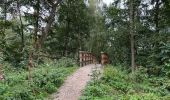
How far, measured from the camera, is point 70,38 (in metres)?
35.5

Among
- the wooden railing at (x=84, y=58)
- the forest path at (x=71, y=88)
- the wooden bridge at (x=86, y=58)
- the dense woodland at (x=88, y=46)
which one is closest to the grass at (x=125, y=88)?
the dense woodland at (x=88, y=46)

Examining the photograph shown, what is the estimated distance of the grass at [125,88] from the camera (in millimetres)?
12469

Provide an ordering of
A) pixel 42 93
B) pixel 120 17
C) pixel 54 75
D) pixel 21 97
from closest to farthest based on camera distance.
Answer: pixel 21 97, pixel 42 93, pixel 54 75, pixel 120 17

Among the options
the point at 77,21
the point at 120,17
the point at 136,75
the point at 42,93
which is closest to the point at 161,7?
the point at 120,17

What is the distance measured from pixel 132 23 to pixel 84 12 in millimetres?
13325

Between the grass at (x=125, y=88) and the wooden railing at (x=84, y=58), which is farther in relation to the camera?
the wooden railing at (x=84, y=58)

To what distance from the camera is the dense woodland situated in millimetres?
12133

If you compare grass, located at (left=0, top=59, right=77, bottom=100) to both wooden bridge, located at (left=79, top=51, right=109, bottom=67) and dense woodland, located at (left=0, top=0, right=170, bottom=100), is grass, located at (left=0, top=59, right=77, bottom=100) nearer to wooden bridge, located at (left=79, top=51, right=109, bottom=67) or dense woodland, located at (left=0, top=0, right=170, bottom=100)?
dense woodland, located at (left=0, top=0, right=170, bottom=100)

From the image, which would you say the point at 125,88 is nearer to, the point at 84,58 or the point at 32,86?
the point at 32,86

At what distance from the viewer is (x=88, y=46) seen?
38.3 metres

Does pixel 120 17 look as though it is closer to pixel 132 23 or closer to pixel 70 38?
pixel 132 23

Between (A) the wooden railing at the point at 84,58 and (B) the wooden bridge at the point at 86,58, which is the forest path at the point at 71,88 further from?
(A) the wooden railing at the point at 84,58

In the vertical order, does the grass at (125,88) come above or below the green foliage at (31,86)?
below

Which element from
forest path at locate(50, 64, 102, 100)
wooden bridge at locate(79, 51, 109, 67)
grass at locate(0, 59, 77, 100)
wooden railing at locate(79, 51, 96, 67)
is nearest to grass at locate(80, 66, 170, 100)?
forest path at locate(50, 64, 102, 100)
